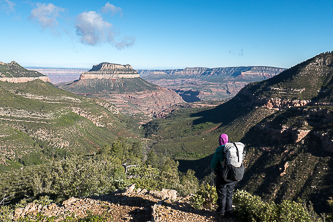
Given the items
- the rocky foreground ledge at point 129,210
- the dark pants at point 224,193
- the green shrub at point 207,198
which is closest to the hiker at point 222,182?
the dark pants at point 224,193

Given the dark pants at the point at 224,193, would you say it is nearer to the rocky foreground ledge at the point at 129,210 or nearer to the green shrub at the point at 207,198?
the rocky foreground ledge at the point at 129,210

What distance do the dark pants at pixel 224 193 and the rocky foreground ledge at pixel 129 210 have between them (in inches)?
37.2

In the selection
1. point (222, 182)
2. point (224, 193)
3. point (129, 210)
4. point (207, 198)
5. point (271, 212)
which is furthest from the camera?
point (129, 210)

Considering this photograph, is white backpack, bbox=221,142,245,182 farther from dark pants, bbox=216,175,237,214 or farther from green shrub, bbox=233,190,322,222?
green shrub, bbox=233,190,322,222

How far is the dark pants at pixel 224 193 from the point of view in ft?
33.0

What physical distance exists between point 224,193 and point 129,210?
734 centimetres

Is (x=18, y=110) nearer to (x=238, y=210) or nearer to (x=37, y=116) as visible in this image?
(x=37, y=116)

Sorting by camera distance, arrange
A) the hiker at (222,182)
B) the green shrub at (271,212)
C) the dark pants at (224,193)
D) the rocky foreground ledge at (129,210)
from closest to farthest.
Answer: the hiker at (222,182), the green shrub at (271,212), the dark pants at (224,193), the rocky foreground ledge at (129,210)

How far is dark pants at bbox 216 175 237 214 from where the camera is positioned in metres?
10.1

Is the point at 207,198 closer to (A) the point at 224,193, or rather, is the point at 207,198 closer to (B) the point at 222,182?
(A) the point at 224,193

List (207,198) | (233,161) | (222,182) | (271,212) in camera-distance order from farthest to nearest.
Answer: (207,198) < (271,212) < (222,182) < (233,161)

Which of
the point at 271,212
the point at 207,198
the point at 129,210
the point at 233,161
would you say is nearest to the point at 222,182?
the point at 233,161

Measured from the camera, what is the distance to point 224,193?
33.7 ft

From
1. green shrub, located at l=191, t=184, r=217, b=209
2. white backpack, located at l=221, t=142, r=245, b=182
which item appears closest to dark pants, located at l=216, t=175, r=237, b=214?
white backpack, located at l=221, t=142, r=245, b=182
